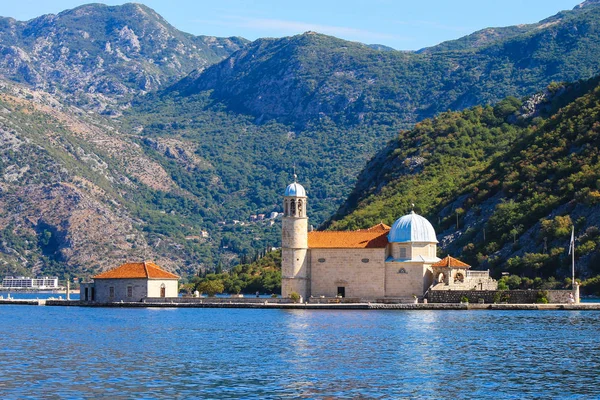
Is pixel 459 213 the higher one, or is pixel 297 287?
pixel 459 213

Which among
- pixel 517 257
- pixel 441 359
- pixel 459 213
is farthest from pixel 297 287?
pixel 441 359

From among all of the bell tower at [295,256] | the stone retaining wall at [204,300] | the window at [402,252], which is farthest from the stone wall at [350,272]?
the stone retaining wall at [204,300]

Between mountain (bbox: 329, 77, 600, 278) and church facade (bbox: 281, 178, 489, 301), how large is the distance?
17000mm

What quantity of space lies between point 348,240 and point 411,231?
567 cm

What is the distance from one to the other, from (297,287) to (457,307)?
1408cm

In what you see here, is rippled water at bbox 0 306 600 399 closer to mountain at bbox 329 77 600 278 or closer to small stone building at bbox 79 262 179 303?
small stone building at bbox 79 262 179 303

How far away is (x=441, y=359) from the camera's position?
59.3m

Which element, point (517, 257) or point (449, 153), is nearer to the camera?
point (517, 257)

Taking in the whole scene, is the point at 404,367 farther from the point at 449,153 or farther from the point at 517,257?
the point at 449,153

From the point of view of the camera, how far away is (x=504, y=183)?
14112cm

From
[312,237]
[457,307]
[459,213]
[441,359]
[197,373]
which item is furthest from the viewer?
[459,213]

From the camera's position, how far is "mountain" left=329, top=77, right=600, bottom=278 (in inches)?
4828

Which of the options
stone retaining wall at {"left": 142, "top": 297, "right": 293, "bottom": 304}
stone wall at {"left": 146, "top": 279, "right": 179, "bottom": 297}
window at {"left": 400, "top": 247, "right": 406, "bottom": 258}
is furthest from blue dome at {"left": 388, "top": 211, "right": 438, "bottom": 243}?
stone wall at {"left": 146, "top": 279, "right": 179, "bottom": 297}

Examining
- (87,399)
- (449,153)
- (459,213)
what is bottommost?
(87,399)
